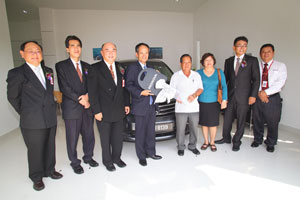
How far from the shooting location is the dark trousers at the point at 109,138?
2543 millimetres

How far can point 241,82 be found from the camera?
9.81ft

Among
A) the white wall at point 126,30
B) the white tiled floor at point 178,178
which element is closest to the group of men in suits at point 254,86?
the white tiled floor at point 178,178

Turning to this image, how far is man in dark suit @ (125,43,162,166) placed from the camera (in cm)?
257

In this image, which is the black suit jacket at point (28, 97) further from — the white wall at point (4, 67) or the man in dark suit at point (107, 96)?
the white wall at point (4, 67)

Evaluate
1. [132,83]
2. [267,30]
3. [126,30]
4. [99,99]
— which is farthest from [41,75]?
[126,30]

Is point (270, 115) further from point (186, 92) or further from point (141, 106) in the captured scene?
point (141, 106)

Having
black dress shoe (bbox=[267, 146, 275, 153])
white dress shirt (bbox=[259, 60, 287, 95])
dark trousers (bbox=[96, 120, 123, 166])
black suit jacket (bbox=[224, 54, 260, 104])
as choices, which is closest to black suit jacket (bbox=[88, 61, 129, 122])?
dark trousers (bbox=[96, 120, 123, 166])

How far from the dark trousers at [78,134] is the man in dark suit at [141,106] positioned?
0.60 meters

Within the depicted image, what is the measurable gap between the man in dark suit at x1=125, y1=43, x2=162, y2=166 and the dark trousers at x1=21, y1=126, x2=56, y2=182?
102cm

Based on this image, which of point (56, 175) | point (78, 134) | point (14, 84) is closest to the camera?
point (14, 84)

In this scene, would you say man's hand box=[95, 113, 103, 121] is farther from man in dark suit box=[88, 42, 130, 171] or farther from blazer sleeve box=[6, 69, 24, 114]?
blazer sleeve box=[6, 69, 24, 114]

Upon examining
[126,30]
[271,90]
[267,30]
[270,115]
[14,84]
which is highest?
[126,30]

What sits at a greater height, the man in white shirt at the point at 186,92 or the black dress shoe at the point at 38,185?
the man in white shirt at the point at 186,92

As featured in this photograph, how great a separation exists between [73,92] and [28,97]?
18.0 inches
